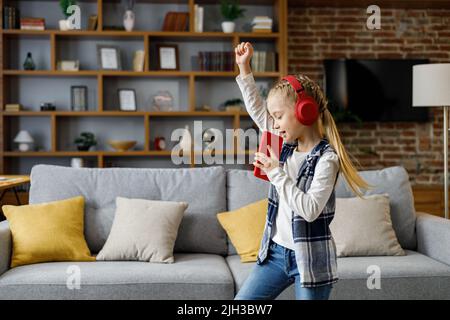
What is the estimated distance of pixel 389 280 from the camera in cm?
280

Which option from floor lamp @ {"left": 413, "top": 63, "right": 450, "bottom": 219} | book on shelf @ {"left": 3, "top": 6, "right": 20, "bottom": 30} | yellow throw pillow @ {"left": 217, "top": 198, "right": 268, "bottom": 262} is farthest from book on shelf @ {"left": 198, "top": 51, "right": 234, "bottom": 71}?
yellow throw pillow @ {"left": 217, "top": 198, "right": 268, "bottom": 262}

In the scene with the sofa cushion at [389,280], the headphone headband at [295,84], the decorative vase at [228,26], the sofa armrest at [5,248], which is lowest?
the sofa cushion at [389,280]

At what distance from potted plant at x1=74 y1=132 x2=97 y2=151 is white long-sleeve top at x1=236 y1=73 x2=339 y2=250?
12.9ft

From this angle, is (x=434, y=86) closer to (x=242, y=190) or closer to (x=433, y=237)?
(x=433, y=237)

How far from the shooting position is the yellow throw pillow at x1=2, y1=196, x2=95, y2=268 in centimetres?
291

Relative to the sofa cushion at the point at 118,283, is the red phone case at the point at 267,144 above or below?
above

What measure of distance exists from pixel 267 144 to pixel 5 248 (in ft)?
5.38

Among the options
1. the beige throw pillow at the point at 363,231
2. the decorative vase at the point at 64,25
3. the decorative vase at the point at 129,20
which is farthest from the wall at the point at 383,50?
the beige throw pillow at the point at 363,231

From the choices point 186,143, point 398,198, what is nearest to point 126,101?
point 186,143

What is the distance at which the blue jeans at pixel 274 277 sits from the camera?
1.76 metres

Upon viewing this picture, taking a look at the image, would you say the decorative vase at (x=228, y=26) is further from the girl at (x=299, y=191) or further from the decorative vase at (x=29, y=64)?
the girl at (x=299, y=191)

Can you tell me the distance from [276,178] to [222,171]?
67.0 inches

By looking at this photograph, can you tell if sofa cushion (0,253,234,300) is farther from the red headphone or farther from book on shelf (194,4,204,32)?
book on shelf (194,4,204,32)
